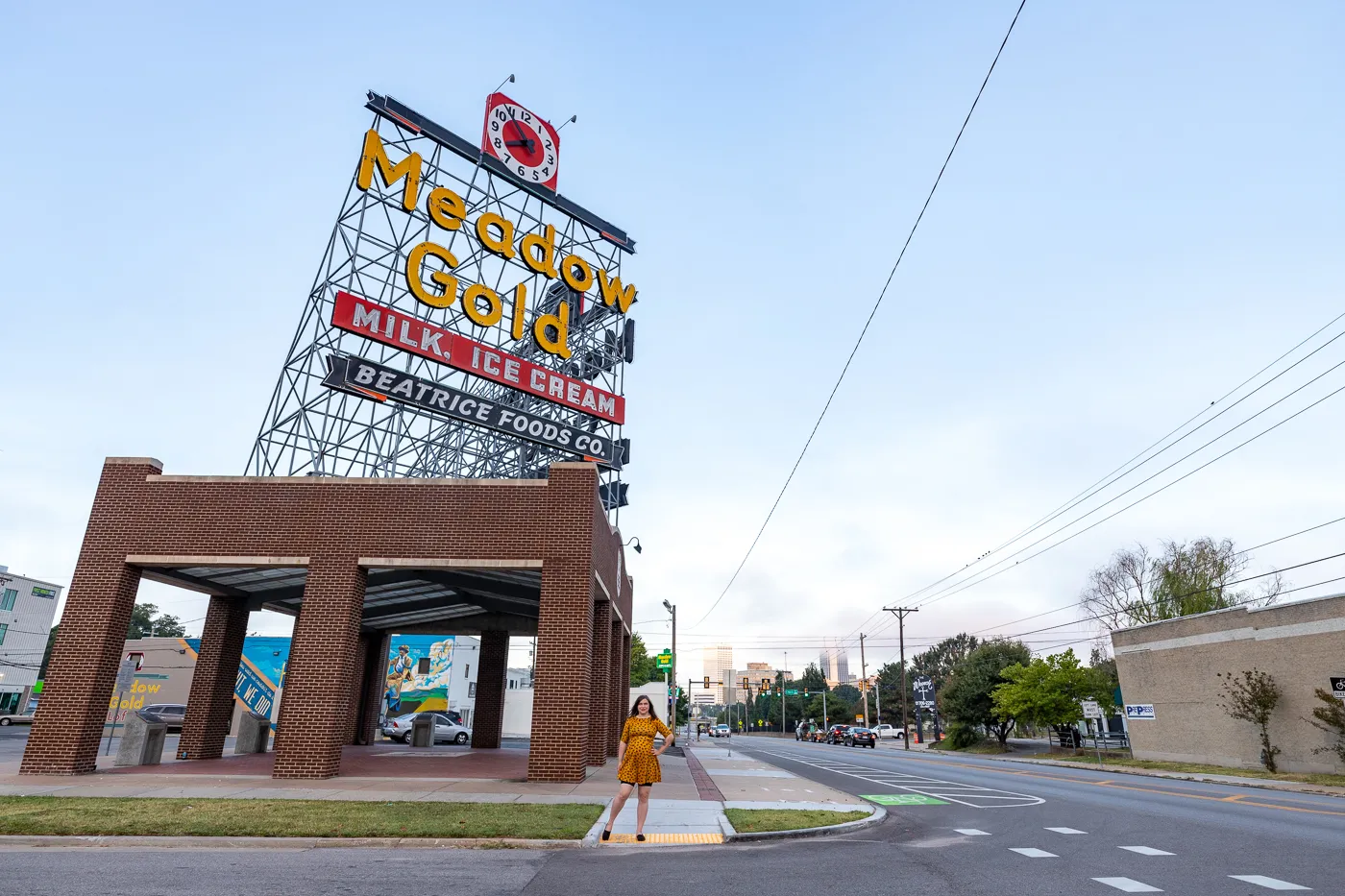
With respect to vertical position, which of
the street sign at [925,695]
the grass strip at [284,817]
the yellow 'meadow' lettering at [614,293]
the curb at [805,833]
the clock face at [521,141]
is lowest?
the curb at [805,833]

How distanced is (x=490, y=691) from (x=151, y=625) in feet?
352

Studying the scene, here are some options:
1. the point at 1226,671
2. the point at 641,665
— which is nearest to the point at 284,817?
the point at 1226,671

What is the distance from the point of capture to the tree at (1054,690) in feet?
136

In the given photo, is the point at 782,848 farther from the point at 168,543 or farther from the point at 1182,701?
the point at 1182,701

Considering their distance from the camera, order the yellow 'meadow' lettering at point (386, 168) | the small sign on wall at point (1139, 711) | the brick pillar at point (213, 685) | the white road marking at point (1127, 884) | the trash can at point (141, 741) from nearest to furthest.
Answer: the white road marking at point (1127, 884) < the trash can at point (141, 741) < the brick pillar at point (213, 685) < the yellow 'meadow' lettering at point (386, 168) < the small sign on wall at point (1139, 711)

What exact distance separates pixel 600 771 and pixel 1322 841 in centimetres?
1423

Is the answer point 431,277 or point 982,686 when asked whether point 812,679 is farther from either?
point 431,277

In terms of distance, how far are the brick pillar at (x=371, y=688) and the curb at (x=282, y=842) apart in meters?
21.2

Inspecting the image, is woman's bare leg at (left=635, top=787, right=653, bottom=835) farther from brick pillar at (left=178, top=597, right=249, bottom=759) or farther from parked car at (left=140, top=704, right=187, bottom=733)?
parked car at (left=140, top=704, right=187, bottom=733)

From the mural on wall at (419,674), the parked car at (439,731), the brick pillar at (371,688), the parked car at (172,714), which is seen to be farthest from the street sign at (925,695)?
the parked car at (172,714)

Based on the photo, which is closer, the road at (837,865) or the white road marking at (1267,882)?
the road at (837,865)

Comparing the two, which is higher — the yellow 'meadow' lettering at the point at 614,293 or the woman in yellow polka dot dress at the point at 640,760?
the yellow 'meadow' lettering at the point at 614,293

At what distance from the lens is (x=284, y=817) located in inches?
414

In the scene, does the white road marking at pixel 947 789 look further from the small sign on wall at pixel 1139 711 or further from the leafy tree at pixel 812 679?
the leafy tree at pixel 812 679
